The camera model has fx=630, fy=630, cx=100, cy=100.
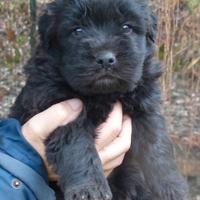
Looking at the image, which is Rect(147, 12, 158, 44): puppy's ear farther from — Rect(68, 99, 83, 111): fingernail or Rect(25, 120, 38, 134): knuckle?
Rect(25, 120, 38, 134): knuckle

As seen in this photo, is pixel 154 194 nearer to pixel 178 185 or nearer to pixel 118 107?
pixel 178 185

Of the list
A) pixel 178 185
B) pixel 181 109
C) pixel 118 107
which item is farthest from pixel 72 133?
pixel 181 109

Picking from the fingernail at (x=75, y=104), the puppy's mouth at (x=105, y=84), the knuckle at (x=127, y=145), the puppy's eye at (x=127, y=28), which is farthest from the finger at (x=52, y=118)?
the puppy's eye at (x=127, y=28)

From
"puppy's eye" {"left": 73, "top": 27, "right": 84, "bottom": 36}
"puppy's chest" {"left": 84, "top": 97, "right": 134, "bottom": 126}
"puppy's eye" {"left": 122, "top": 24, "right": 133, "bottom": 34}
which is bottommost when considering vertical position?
"puppy's chest" {"left": 84, "top": 97, "right": 134, "bottom": 126}

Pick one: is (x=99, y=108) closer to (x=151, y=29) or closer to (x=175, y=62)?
(x=151, y=29)

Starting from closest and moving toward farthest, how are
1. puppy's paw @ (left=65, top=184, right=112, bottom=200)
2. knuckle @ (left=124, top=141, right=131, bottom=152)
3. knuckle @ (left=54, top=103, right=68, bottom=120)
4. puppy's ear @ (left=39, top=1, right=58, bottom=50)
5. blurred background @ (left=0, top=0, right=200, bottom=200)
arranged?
puppy's paw @ (left=65, top=184, right=112, bottom=200) < knuckle @ (left=54, top=103, right=68, bottom=120) < knuckle @ (left=124, top=141, right=131, bottom=152) < puppy's ear @ (left=39, top=1, right=58, bottom=50) < blurred background @ (left=0, top=0, right=200, bottom=200)

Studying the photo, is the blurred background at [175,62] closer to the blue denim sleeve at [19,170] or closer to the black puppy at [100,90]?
the black puppy at [100,90]

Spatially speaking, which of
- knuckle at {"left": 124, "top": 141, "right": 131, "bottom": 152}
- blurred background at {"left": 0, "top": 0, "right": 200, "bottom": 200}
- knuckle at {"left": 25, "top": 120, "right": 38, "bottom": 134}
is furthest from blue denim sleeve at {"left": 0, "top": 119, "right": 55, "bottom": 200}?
blurred background at {"left": 0, "top": 0, "right": 200, "bottom": 200}
